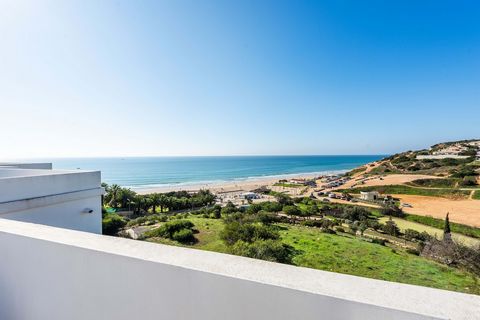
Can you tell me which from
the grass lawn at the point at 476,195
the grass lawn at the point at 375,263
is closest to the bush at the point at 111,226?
the grass lawn at the point at 375,263

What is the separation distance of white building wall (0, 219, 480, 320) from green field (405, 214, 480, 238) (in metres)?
22.6

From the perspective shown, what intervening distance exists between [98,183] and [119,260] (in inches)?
147

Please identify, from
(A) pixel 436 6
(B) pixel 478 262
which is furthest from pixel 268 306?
(A) pixel 436 6

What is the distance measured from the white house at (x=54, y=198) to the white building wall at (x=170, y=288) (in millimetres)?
1535

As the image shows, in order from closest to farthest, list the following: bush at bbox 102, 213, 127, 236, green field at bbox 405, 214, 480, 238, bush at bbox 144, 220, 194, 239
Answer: bush at bbox 102, 213, 127, 236, bush at bbox 144, 220, 194, 239, green field at bbox 405, 214, 480, 238

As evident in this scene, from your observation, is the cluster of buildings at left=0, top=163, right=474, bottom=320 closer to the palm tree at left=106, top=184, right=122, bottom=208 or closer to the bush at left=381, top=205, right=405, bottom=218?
the palm tree at left=106, top=184, right=122, bottom=208

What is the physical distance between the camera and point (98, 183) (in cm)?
434

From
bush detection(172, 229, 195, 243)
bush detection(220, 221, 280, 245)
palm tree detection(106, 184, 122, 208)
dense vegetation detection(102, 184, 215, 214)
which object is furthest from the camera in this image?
dense vegetation detection(102, 184, 215, 214)

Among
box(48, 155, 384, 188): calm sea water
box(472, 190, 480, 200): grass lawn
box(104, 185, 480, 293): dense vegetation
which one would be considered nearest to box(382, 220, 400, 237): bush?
box(104, 185, 480, 293): dense vegetation

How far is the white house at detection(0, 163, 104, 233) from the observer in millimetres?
2787

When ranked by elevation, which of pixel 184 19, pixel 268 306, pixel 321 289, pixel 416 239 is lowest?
pixel 416 239

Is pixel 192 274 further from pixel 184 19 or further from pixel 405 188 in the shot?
pixel 405 188

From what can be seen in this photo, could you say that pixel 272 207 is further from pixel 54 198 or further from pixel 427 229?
pixel 54 198

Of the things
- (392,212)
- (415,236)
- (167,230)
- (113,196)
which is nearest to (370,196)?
(392,212)
